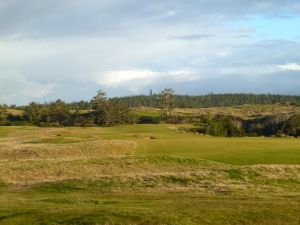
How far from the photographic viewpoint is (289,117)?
108 meters

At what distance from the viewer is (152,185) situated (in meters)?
31.1

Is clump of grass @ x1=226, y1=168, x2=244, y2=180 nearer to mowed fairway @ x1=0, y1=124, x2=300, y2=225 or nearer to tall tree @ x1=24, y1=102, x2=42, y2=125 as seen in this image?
mowed fairway @ x1=0, y1=124, x2=300, y2=225

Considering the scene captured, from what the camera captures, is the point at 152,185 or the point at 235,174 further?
the point at 235,174

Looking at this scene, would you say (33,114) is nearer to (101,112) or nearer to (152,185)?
(101,112)

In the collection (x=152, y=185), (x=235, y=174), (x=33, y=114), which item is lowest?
(x=152, y=185)

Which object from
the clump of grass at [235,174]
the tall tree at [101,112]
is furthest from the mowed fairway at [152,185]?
the tall tree at [101,112]

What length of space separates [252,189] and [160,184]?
565cm

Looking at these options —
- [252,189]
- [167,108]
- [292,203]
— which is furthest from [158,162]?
[167,108]

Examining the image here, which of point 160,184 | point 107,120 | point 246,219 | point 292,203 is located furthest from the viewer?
point 107,120

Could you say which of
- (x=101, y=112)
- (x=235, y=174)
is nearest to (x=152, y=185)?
(x=235, y=174)

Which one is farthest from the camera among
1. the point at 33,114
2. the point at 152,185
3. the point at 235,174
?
the point at 33,114

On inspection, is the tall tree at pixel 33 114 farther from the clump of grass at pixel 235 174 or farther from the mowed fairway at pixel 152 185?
the clump of grass at pixel 235 174

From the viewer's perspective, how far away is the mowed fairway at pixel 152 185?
18797 millimetres

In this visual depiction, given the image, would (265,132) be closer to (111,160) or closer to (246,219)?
(111,160)
